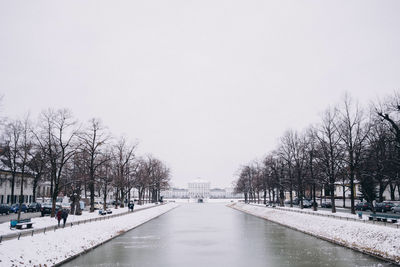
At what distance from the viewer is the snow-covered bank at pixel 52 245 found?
56.0 ft

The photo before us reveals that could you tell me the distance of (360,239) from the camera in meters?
24.9

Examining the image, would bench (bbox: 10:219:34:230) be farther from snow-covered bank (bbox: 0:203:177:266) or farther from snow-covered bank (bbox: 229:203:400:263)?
snow-covered bank (bbox: 229:203:400:263)

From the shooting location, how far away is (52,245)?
2106 cm

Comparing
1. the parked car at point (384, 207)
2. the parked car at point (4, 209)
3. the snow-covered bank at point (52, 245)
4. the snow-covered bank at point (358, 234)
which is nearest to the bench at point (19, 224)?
the snow-covered bank at point (52, 245)

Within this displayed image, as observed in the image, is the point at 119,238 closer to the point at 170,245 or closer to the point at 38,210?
the point at 170,245

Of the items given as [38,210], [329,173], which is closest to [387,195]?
[329,173]

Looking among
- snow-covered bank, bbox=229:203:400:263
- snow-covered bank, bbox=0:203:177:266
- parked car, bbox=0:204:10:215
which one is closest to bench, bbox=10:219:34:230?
snow-covered bank, bbox=0:203:177:266

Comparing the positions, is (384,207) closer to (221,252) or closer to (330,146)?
(330,146)

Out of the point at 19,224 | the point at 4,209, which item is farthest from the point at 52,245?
the point at 4,209

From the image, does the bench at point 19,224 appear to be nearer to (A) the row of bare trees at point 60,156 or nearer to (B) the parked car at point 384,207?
(A) the row of bare trees at point 60,156

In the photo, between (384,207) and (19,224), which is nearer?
(19,224)

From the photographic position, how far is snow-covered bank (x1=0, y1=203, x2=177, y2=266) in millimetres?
17062

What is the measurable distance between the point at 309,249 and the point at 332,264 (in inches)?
215

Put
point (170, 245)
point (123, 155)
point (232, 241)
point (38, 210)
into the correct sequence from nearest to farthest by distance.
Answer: point (170, 245), point (232, 241), point (38, 210), point (123, 155)
